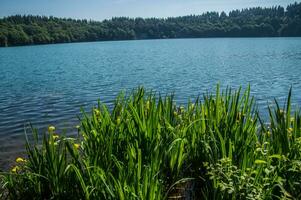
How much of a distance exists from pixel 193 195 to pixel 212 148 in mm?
868

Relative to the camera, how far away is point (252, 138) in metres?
4.65

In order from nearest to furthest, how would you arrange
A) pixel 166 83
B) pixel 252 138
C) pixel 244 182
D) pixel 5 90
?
1. pixel 244 182
2. pixel 252 138
3. pixel 5 90
4. pixel 166 83

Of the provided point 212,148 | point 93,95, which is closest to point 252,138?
point 212,148

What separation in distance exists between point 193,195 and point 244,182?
1546mm

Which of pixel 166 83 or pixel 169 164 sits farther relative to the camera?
pixel 166 83

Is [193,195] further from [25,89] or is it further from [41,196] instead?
[25,89]

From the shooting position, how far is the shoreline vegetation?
364 cm

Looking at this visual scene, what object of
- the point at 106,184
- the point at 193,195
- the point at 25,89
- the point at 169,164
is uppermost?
the point at 106,184

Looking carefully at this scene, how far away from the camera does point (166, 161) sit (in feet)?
15.9

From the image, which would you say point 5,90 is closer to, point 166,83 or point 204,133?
point 166,83

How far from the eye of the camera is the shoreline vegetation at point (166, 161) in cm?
364

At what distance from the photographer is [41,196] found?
15.3 feet

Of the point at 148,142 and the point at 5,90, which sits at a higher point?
the point at 148,142

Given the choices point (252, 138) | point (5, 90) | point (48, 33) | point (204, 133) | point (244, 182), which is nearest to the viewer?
point (244, 182)
